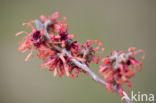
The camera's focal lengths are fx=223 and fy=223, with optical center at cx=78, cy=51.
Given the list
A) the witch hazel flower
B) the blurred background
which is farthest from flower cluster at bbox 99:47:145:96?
the blurred background

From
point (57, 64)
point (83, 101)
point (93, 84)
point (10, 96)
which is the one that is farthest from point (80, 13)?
point (57, 64)

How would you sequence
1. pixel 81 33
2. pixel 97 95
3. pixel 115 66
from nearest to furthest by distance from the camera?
pixel 115 66, pixel 97 95, pixel 81 33

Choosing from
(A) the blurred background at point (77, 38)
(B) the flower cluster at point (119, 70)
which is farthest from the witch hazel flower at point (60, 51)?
(A) the blurred background at point (77, 38)

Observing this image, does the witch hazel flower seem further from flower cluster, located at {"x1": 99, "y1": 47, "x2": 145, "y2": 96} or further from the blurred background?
the blurred background

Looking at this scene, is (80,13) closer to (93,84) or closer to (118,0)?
(118,0)

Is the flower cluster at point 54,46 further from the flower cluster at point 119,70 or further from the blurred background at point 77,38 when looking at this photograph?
the blurred background at point 77,38

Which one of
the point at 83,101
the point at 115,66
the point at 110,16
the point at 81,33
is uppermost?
the point at 110,16

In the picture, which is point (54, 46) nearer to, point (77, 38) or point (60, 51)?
point (60, 51)
